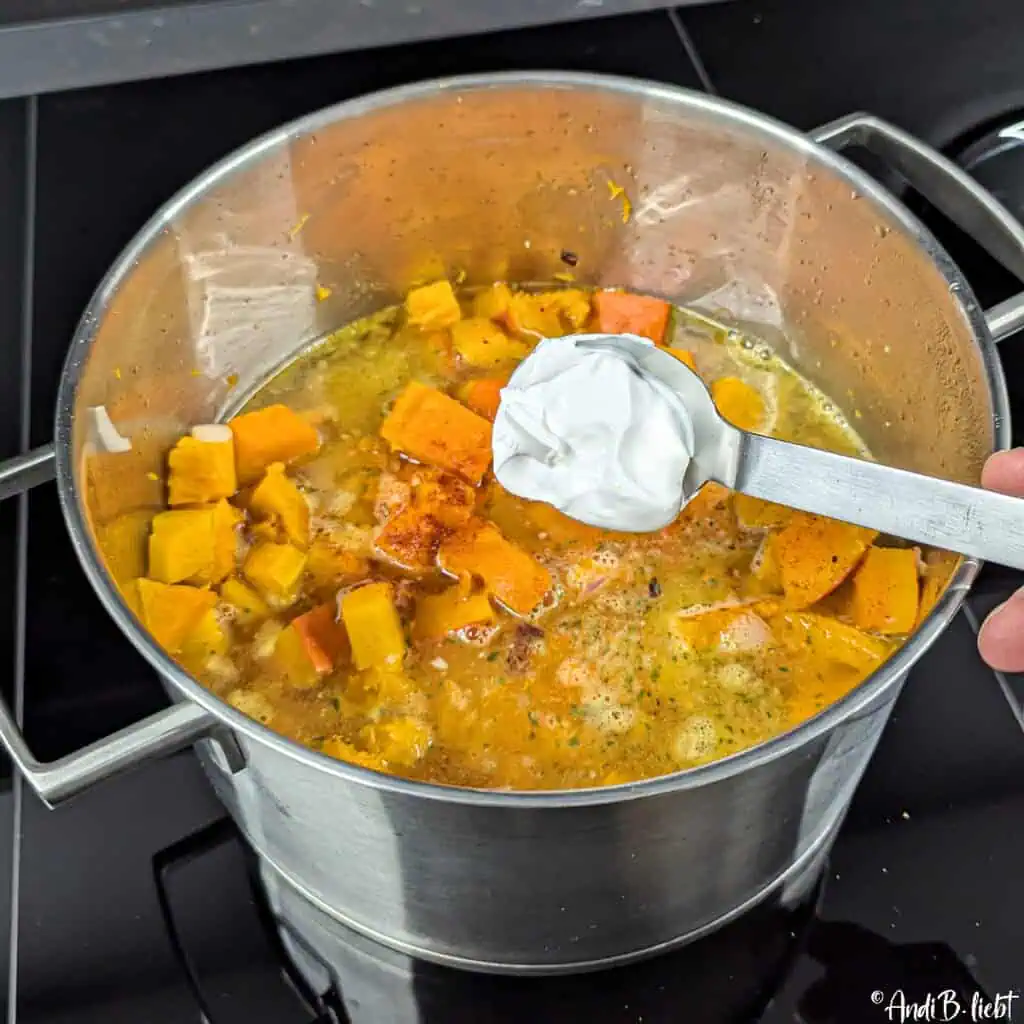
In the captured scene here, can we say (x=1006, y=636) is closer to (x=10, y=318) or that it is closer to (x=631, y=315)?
(x=631, y=315)

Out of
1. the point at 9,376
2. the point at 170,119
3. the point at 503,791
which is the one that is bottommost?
the point at 503,791

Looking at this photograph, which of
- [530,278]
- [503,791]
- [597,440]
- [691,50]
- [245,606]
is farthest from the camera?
[691,50]

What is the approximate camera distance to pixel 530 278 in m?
1.35

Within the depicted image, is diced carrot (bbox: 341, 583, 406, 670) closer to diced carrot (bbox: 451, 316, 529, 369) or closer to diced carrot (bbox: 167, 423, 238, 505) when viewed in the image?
diced carrot (bbox: 167, 423, 238, 505)

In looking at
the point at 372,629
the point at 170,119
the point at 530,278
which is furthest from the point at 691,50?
the point at 372,629

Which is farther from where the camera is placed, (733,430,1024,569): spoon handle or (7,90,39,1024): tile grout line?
(7,90,39,1024): tile grout line

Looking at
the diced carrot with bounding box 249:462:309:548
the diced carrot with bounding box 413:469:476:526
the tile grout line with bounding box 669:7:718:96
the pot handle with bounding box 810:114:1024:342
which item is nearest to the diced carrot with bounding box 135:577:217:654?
the diced carrot with bounding box 249:462:309:548

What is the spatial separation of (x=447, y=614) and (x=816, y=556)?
1.06ft

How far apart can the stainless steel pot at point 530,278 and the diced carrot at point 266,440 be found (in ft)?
0.25

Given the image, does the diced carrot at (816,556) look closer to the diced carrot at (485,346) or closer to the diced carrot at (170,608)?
the diced carrot at (485,346)

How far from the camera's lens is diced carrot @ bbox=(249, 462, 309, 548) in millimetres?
1134

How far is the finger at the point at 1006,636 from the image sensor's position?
0.89 meters

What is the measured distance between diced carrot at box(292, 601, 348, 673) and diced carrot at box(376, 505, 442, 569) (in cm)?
8

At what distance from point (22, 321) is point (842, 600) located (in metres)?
0.87
